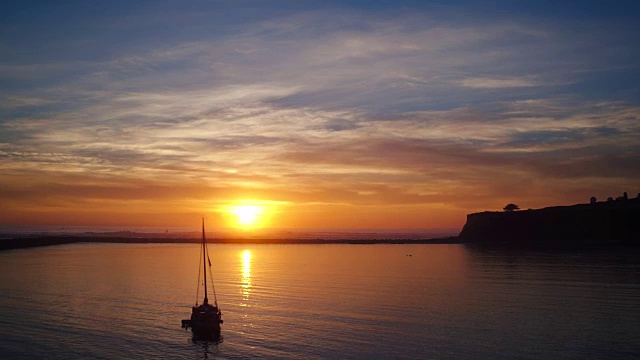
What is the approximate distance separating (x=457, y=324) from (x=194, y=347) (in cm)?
2155

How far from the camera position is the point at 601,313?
162 ft

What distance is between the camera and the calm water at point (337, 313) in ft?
128

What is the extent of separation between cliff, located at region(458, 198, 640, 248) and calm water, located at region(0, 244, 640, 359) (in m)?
57.7

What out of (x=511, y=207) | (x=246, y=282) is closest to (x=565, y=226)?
(x=511, y=207)

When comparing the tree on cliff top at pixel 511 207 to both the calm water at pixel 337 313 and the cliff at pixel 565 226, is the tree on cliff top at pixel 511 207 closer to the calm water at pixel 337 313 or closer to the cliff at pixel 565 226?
the cliff at pixel 565 226

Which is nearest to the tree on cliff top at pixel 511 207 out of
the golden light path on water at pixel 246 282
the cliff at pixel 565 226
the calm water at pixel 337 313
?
the cliff at pixel 565 226

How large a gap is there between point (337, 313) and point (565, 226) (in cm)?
12344

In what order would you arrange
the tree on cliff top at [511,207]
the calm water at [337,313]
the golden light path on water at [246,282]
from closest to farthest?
the calm water at [337,313] → the golden light path on water at [246,282] → the tree on cliff top at [511,207]

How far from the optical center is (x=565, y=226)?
155 m

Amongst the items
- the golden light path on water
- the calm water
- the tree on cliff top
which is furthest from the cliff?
the golden light path on water

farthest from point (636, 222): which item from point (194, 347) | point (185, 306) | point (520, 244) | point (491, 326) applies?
point (194, 347)

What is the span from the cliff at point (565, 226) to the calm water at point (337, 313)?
5766 centimetres

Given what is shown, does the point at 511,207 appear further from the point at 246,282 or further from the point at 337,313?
the point at 337,313

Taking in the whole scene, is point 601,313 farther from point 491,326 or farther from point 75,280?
point 75,280
